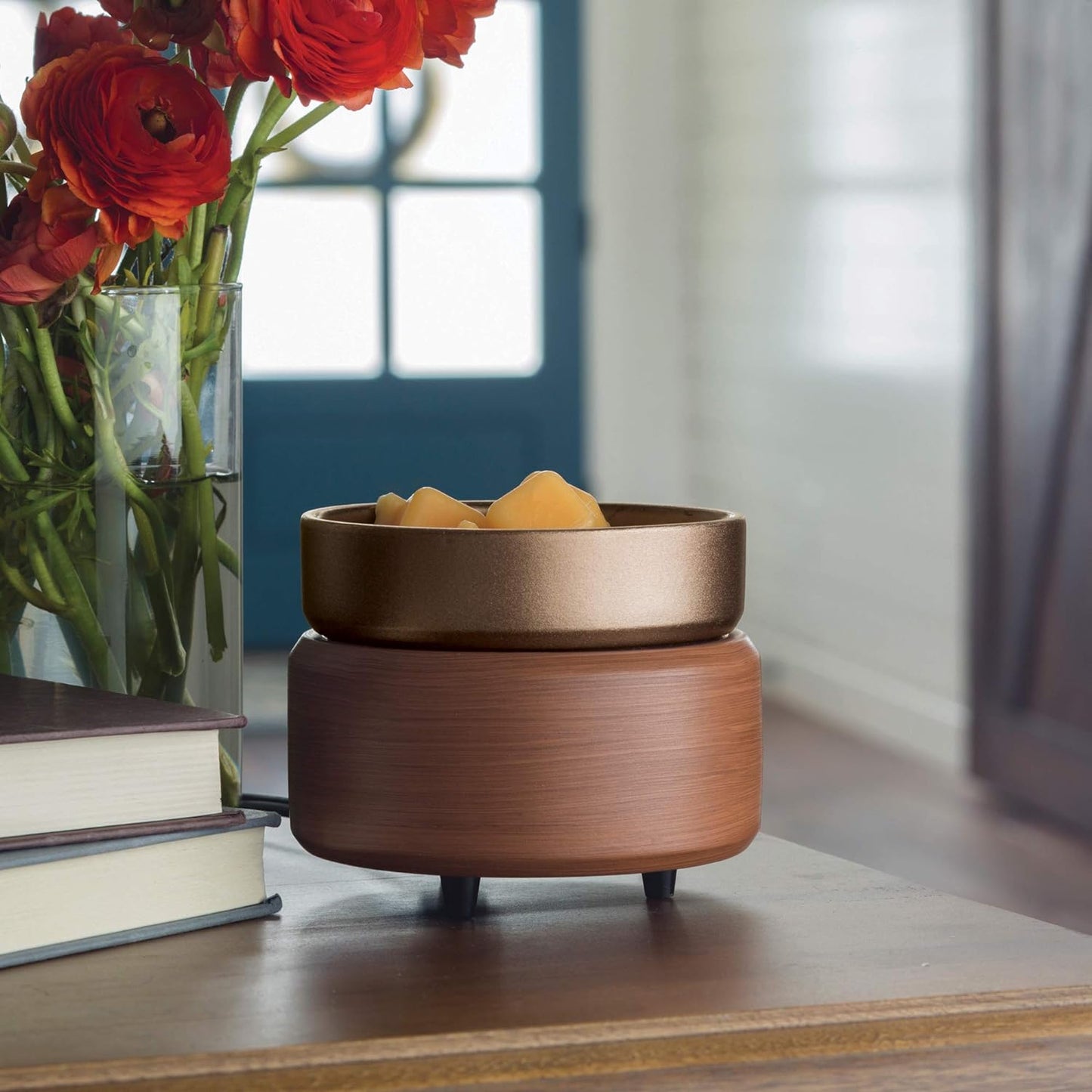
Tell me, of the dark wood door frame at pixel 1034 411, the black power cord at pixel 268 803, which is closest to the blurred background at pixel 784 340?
the dark wood door frame at pixel 1034 411

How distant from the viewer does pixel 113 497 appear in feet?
2.48

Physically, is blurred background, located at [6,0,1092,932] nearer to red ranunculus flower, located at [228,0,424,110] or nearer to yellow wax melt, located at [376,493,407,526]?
yellow wax melt, located at [376,493,407,526]

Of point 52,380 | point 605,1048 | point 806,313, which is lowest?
point 605,1048

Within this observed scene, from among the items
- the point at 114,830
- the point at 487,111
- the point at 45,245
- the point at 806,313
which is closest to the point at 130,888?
the point at 114,830

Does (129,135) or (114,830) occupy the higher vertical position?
(129,135)

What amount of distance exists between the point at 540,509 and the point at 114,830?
22cm

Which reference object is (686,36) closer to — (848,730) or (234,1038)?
(848,730)

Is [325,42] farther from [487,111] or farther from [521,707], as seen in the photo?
[487,111]

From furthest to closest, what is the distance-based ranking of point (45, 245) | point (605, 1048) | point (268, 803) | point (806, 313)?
point (806, 313) < point (268, 803) < point (45, 245) < point (605, 1048)

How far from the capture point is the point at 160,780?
2.22ft

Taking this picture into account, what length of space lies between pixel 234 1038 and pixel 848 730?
3.70m

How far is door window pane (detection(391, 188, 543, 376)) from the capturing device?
15.4ft

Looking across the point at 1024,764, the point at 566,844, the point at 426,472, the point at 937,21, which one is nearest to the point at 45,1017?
the point at 566,844

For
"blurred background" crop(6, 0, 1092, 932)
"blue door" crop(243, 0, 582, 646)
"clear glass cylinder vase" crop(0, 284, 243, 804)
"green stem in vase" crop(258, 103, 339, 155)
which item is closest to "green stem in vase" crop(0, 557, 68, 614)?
"clear glass cylinder vase" crop(0, 284, 243, 804)
